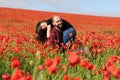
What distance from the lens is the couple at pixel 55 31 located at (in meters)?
8.84

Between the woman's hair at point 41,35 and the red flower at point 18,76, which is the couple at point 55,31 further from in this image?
the red flower at point 18,76

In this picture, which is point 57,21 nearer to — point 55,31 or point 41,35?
point 55,31

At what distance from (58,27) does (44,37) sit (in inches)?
20.0

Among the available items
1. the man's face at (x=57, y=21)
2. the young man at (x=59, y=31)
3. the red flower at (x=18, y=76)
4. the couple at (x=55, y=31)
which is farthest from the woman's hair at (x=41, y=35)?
the red flower at (x=18, y=76)

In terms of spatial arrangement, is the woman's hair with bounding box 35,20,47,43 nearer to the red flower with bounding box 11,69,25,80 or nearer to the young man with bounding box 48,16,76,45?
the young man with bounding box 48,16,76,45

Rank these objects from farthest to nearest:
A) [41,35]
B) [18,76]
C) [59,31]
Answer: [41,35] → [59,31] → [18,76]

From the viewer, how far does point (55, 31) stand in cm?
895

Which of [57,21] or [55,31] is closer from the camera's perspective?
[57,21]

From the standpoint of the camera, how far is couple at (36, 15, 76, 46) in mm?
8837

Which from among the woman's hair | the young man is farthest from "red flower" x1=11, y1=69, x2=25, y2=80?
the woman's hair

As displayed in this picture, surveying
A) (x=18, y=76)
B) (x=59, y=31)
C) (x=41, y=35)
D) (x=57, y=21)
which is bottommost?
(x=41, y=35)

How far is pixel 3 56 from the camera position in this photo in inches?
246

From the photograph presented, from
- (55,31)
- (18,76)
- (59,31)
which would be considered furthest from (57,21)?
(18,76)

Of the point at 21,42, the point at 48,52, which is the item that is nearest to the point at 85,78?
the point at 48,52
